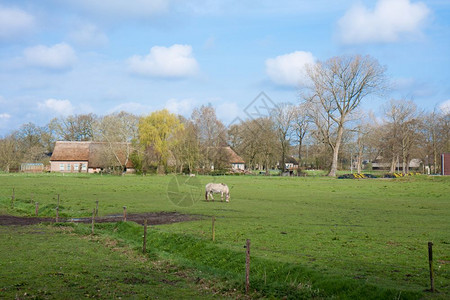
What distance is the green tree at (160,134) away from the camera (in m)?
98.6

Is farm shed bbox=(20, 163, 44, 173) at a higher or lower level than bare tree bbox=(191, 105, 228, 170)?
lower

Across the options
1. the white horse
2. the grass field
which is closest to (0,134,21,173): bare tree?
the grass field

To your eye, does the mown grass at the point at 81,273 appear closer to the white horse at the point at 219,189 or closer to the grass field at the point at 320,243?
the grass field at the point at 320,243

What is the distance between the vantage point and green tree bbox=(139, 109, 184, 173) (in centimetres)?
9856

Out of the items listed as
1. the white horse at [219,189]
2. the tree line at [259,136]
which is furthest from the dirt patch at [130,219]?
the tree line at [259,136]

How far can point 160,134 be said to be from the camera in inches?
3952

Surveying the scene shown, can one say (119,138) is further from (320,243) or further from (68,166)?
(320,243)

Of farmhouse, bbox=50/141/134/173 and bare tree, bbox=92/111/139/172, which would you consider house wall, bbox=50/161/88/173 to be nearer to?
farmhouse, bbox=50/141/134/173

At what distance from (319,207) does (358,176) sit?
2036 inches

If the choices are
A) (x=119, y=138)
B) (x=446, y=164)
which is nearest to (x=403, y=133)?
(x=446, y=164)

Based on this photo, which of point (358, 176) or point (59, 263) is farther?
point (358, 176)

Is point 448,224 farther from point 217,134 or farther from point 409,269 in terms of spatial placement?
point 217,134

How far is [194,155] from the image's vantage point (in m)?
95.9

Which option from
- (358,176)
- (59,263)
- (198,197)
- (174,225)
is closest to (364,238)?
(174,225)
